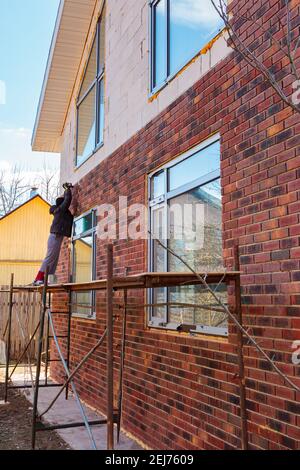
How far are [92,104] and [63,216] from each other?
2223 mm

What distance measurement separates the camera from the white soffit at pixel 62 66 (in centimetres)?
898

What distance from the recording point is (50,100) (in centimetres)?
1054

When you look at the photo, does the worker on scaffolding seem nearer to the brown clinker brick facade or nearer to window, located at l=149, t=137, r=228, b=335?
the brown clinker brick facade

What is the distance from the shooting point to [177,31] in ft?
18.2

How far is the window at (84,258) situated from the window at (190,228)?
2.40 metres

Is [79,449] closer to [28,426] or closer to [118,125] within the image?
[28,426]

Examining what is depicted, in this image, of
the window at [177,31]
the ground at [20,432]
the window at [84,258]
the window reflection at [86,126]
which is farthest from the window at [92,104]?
the ground at [20,432]

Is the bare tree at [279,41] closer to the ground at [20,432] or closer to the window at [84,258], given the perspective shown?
the window at [84,258]

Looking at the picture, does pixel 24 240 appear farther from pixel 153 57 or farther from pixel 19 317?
pixel 153 57

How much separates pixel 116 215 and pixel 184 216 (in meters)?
1.91

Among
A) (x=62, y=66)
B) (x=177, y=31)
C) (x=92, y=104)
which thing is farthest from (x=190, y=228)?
(x=62, y=66)

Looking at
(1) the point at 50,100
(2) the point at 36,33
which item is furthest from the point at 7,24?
(1) the point at 50,100

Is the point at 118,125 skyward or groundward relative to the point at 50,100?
groundward

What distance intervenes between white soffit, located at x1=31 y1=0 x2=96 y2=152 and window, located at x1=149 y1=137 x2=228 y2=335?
504cm
